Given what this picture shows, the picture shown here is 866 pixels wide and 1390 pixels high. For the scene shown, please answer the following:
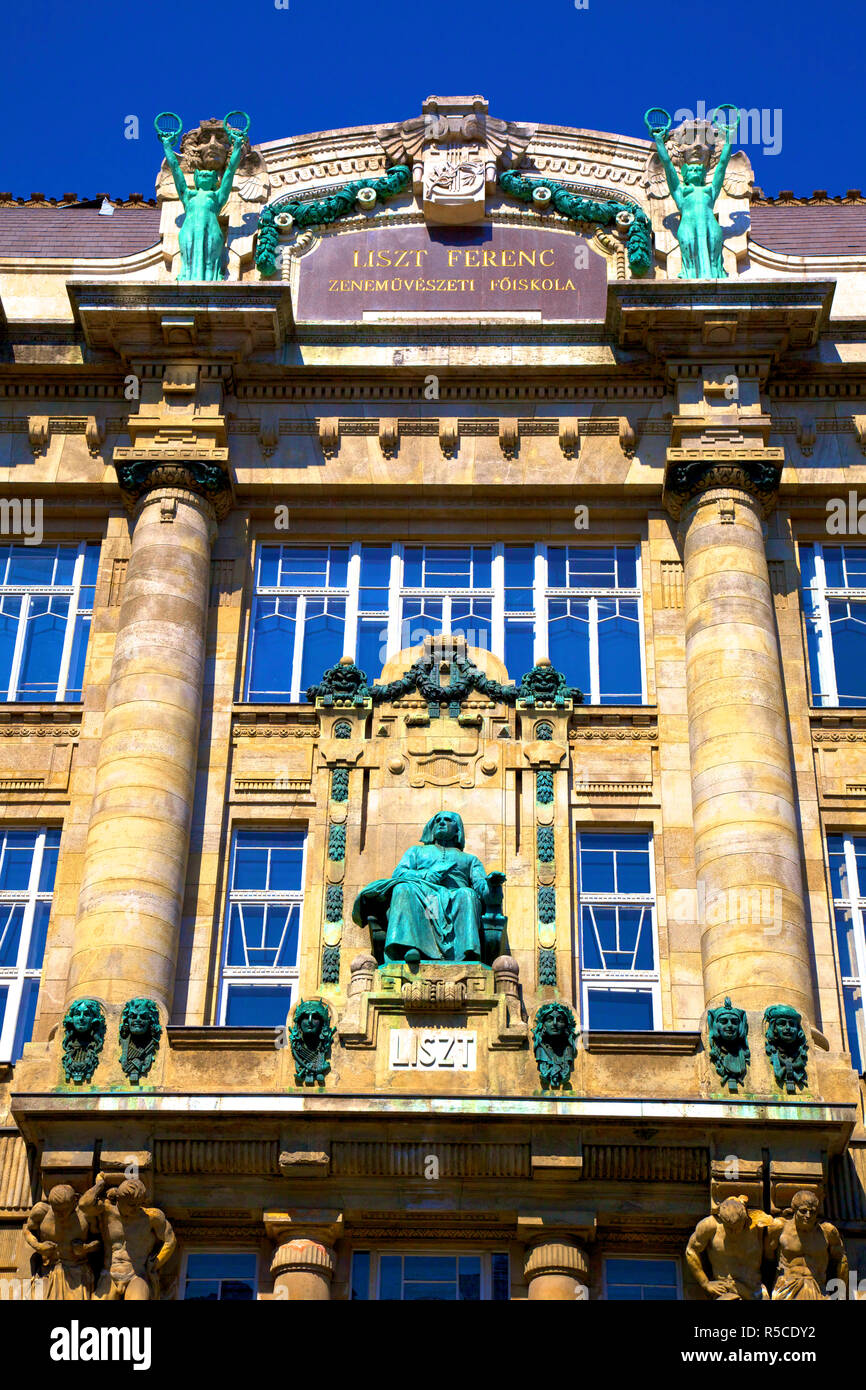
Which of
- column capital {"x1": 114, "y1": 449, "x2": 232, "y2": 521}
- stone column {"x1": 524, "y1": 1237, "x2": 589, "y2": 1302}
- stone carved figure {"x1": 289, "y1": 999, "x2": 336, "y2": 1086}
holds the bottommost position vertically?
stone column {"x1": 524, "y1": 1237, "x2": 589, "y2": 1302}

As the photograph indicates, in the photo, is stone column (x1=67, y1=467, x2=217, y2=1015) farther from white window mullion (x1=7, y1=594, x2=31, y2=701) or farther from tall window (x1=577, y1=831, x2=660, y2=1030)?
tall window (x1=577, y1=831, x2=660, y2=1030)

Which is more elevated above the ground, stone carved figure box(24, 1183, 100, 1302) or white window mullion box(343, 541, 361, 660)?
white window mullion box(343, 541, 361, 660)

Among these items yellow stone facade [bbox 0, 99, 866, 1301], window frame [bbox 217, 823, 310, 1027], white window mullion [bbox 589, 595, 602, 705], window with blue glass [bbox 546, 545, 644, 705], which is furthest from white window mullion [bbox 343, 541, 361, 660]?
white window mullion [bbox 589, 595, 602, 705]

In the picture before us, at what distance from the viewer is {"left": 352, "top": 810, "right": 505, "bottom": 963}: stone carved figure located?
75.0 feet

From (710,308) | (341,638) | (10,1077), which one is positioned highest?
(710,308)

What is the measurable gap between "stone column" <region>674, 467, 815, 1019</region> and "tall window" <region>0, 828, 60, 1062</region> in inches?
308

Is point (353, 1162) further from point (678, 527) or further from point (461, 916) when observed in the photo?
point (678, 527)

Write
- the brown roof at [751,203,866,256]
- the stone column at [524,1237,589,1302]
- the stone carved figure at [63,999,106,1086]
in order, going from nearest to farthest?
1. the stone column at [524,1237,589,1302]
2. the stone carved figure at [63,999,106,1086]
3. the brown roof at [751,203,866,256]

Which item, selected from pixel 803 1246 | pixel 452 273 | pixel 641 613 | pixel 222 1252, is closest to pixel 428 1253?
pixel 222 1252

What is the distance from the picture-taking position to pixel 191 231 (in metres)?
29.2

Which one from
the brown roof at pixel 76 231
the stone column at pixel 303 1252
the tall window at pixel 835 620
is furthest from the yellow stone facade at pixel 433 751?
the brown roof at pixel 76 231

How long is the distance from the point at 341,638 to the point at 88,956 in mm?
6028
